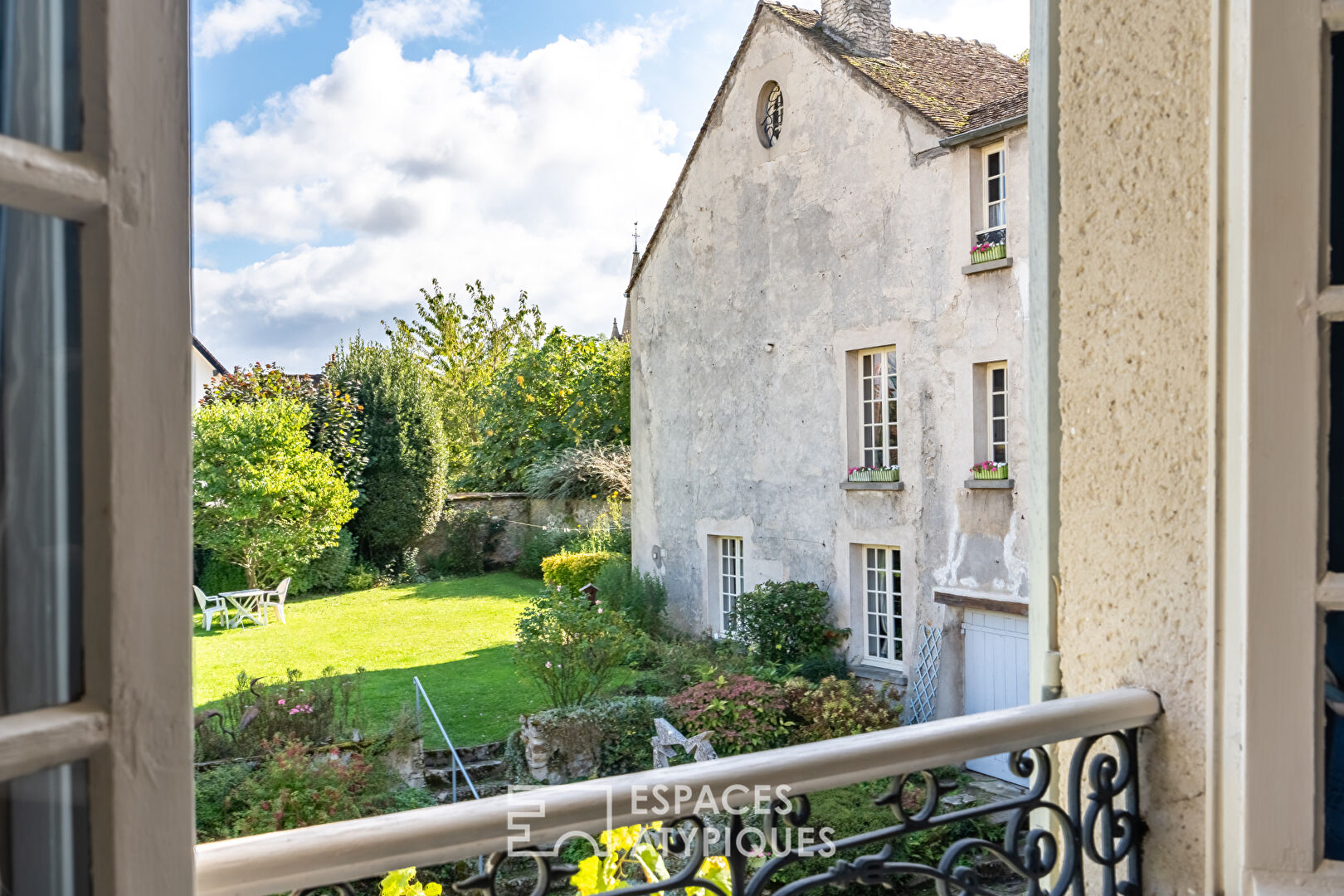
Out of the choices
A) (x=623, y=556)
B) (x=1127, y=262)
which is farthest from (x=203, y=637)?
(x=1127, y=262)

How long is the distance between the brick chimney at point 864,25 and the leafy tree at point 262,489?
957 centimetres

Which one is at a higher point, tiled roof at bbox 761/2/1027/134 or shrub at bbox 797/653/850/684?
tiled roof at bbox 761/2/1027/134

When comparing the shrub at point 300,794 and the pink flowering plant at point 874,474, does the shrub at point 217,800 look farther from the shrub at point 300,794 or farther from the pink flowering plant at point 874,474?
the pink flowering plant at point 874,474

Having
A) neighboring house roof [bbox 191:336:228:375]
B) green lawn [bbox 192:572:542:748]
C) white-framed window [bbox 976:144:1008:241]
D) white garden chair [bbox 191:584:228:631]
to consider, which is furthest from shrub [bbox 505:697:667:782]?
neighboring house roof [bbox 191:336:228:375]

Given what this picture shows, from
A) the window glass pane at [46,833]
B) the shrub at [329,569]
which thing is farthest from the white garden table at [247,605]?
the window glass pane at [46,833]

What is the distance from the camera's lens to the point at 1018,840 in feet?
4.83

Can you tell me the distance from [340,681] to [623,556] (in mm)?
6515

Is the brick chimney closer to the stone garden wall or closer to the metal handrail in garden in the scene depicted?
the metal handrail in garden

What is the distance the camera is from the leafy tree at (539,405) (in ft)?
58.5

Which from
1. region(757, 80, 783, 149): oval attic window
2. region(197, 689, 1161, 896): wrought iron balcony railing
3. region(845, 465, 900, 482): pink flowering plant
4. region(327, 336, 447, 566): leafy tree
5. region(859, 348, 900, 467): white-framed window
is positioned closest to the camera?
region(197, 689, 1161, 896): wrought iron balcony railing

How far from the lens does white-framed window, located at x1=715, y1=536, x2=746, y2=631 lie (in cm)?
1068

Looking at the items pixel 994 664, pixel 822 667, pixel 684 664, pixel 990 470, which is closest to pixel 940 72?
pixel 990 470

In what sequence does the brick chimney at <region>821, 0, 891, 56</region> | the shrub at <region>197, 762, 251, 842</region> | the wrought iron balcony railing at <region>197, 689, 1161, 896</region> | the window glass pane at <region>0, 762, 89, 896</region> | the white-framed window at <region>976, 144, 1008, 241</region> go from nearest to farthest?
the window glass pane at <region>0, 762, 89, 896</region>
the wrought iron balcony railing at <region>197, 689, 1161, 896</region>
the shrub at <region>197, 762, 251, 842</region>
the white-framed window at <region>976, 144, 1008, 241</region>
the brick chimney at <region>821, 0, 891, 56</region>

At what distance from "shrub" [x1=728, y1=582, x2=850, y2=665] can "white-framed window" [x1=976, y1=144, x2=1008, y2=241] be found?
3.62 meters
